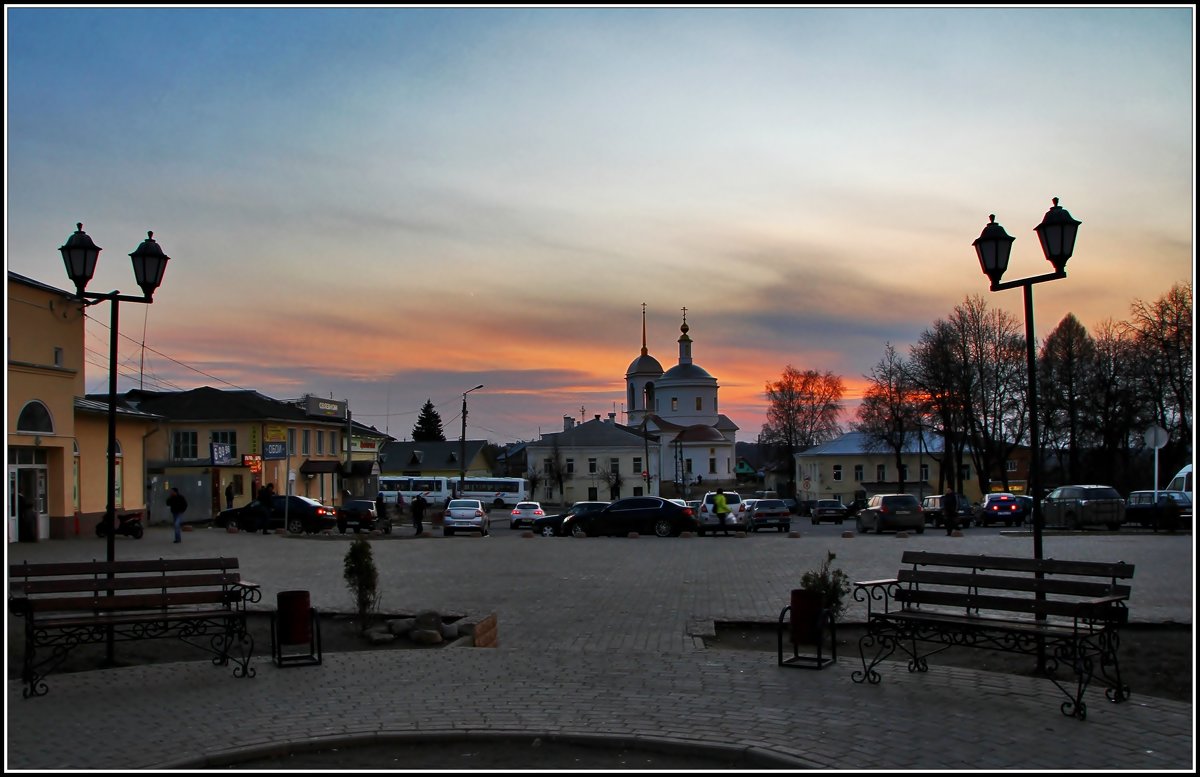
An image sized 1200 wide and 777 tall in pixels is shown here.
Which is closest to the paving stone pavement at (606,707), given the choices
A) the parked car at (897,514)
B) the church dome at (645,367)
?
the parked car at (897,514)

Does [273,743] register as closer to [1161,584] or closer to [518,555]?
[1161,584]

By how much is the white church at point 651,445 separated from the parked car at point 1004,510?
43.0 metres

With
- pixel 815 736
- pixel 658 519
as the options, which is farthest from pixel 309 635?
pixel 658 519

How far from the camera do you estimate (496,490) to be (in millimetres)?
79562

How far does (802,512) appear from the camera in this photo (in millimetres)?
73188

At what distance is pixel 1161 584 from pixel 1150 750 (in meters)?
11.7

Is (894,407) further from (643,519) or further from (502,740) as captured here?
(502,740)

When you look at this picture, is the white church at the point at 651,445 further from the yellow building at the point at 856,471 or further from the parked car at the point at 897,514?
the parked car at the point at 897,514

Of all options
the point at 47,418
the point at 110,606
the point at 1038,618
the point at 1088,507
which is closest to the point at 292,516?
the point at 47,418

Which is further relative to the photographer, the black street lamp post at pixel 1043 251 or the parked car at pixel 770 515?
the parked car at pixel 770 515

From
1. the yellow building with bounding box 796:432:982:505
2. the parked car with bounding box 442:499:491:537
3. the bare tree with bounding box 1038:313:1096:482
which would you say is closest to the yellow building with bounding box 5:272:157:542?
the parked car with bounding box 442:499:491:537

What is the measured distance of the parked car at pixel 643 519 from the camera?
34.9 m

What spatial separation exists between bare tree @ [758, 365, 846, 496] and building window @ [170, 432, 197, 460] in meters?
61.3

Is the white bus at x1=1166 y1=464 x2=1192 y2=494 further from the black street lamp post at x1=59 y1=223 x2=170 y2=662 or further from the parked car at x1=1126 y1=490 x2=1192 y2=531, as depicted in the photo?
the black street lamp post at x1=59 y1=223 x2=170 y2=662
